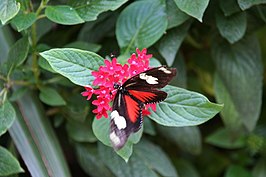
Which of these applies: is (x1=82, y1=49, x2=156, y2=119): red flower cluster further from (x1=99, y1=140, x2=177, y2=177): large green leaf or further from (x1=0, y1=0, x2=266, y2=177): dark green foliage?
(x1=99, y1=140, x2=177, y2=177): large green leaf

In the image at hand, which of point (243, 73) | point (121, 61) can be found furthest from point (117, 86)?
point (243, 73)

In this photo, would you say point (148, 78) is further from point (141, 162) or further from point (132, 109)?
point (141, 162)

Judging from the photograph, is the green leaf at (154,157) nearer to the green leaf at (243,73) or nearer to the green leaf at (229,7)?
the green leaf at (243,73)

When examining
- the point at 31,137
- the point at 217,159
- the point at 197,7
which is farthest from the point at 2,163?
the point at 217,159

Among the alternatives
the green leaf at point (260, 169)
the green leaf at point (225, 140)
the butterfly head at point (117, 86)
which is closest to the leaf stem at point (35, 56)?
the butterfly head at point (117, 86)

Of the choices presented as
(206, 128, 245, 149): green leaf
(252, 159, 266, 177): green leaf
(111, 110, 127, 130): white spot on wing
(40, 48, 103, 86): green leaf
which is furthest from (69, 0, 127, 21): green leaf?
(252, 159, 266, 177): green leaf
